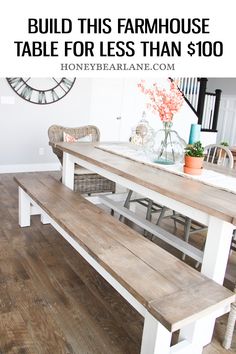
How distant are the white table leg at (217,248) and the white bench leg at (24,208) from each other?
6.20 feet

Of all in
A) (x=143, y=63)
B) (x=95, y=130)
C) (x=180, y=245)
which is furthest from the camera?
(x=143, y=63)

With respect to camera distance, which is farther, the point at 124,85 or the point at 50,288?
the point at 124,85

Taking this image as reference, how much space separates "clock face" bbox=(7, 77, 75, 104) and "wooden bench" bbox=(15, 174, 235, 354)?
3.10 meters

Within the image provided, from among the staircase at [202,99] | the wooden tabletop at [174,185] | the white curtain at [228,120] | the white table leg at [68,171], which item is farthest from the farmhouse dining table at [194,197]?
the white curtain at [228,120]

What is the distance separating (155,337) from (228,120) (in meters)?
6.95

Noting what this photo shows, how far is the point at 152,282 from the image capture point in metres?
1.36

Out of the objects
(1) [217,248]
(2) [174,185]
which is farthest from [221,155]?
(1) [217,248]

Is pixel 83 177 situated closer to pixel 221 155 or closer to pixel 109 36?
pixel 221 155

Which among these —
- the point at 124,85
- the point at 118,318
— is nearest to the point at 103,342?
the point at 118,318

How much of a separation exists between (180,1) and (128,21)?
75 cm

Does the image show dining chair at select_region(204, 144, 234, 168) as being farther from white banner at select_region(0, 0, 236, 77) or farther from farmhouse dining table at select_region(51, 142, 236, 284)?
white banner at select_region(0, 0, 236, 77)

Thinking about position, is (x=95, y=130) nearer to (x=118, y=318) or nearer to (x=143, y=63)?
(x=143, y=63)

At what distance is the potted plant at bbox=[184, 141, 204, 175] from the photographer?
6.53 feet

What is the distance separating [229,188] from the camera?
179cm
